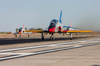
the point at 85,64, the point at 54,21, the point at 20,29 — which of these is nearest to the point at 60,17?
the point at 54,21

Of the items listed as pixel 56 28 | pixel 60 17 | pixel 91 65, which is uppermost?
pixel 60 17

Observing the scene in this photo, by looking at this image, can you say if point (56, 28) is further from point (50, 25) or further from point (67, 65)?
point (67, 65)

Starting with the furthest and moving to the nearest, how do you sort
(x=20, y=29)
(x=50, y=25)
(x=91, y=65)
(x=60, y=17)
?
1. (x=20, y=29)
2. (x=60, y=17)
3. (x=50, y=25)
4. (x=91, y=65)

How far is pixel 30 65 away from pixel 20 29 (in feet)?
210

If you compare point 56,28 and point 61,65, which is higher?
point 56,28

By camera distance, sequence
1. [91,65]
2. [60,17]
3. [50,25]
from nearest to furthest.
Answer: [91,65], [50,25], [60,17]

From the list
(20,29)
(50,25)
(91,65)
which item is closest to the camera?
(91,65)

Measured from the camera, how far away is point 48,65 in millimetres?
7891

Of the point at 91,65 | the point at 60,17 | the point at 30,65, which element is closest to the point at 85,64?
the point at 91,65

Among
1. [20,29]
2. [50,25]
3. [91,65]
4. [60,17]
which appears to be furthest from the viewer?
[20,29]

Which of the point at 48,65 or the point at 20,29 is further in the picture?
the point at 20,29

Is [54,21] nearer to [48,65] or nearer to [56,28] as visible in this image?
[56,28]

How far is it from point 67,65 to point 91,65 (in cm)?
100

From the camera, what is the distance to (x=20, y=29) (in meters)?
70.9
